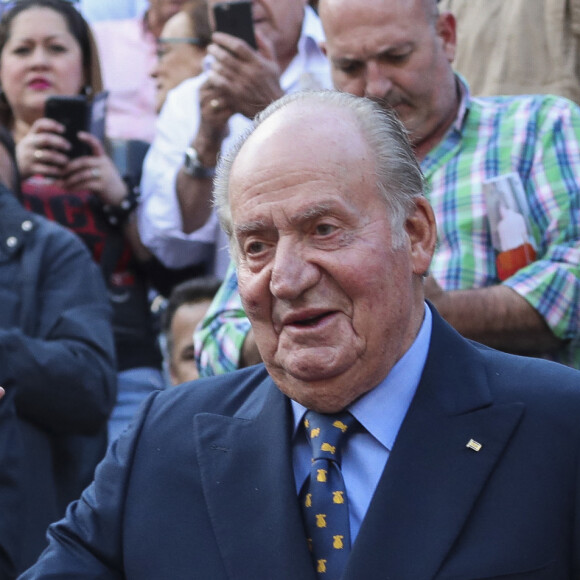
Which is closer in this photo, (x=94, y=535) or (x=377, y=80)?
(x=94, y=535)

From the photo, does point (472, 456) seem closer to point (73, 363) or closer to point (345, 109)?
point (345, 109)

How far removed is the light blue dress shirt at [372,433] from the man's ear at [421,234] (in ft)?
0.55

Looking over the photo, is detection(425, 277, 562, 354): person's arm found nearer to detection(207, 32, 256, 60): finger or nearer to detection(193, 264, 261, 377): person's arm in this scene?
detection(193, 264, 261, 377): person's arm

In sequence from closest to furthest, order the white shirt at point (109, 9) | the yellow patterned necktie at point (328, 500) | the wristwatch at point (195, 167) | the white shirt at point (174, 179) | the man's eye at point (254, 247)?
the yellow patterned necktie at point (328, 500)
the man's eye at point (254, 247)
the wristwatch at point (195, 167)
the white shirt at point (174, 179)
the white shirt at point (109, 9)

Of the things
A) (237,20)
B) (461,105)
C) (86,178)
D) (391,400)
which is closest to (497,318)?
(461,105)

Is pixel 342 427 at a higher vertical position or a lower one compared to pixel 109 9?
higher

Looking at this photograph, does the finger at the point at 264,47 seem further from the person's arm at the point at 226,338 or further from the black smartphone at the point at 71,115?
the person's arm at the point at 226,338

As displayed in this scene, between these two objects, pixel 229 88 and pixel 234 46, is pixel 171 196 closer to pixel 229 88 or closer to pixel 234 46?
pixel 229 88

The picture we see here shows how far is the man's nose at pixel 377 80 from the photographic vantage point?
12.4 ft

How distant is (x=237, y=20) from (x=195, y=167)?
59cm

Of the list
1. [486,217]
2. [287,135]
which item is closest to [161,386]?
[486,217]

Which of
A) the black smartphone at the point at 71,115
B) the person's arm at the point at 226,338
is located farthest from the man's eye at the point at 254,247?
the black smartphone at the point at 71,115

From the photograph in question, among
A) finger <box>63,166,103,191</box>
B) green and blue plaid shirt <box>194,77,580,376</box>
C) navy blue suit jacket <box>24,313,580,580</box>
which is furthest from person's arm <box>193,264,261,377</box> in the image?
finger <box>63,166,103,191</box>

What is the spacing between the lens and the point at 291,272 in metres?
2.54
